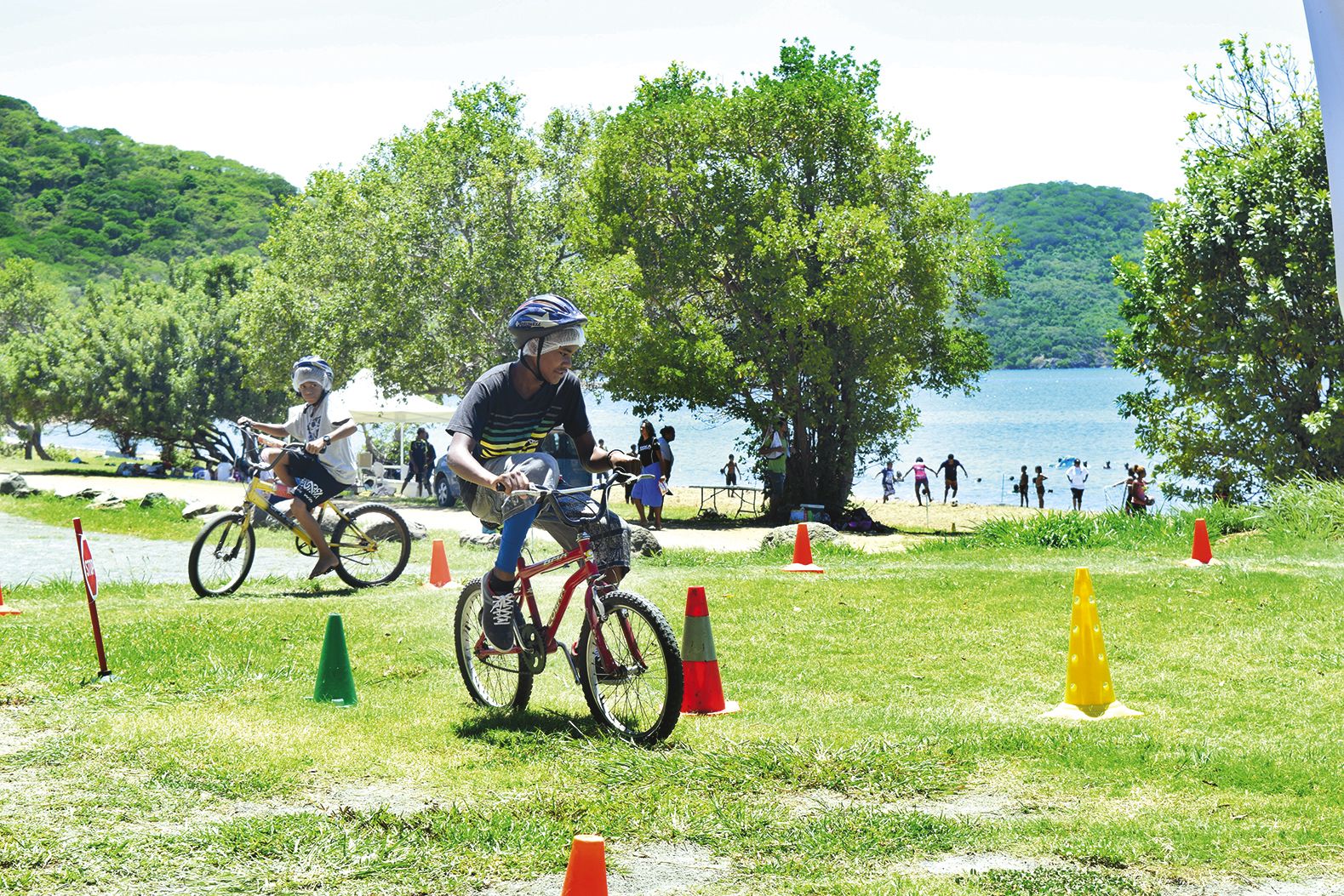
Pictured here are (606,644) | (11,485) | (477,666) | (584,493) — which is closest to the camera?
(606,644)

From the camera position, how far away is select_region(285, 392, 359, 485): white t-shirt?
39.0 ft

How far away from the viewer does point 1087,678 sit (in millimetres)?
7105

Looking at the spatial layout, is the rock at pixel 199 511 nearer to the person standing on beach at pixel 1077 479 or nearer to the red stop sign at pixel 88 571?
the red stop sign at pixel 88 571

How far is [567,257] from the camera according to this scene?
33.1 m

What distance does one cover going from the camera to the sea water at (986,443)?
178 ft

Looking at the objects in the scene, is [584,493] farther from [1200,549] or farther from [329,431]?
[1200,549]

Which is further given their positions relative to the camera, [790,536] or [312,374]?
[790,536]

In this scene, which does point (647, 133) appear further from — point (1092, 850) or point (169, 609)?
point (1092, 850)

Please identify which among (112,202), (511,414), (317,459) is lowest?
(317,459)

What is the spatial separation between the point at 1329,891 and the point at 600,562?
332cm

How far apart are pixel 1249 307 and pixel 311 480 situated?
50.6 feet

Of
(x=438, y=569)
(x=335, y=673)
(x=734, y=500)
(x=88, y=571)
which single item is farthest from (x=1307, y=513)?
(x=734, y=500)

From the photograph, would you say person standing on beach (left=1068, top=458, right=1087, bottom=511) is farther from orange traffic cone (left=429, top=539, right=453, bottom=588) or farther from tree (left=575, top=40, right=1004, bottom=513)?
orange traffic cone (left=429, top=539, right=453, bottom=588)

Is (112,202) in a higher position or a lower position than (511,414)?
higher
